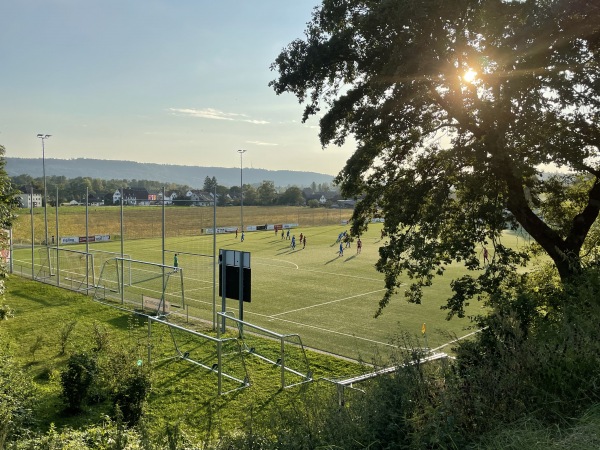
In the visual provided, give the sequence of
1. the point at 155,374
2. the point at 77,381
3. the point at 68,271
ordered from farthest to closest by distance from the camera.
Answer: the point at 68,271 < the point at 155,374 < the point at 77,381

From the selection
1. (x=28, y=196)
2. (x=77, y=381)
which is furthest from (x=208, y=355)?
(x=28, y=196)

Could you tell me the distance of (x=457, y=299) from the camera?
12.0 metres

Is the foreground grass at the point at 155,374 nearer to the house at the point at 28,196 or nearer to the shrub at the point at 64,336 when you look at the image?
the shrub at the point at 64,336

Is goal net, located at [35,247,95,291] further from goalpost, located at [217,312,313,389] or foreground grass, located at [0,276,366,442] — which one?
goalpost, located at [217,312,313,389]

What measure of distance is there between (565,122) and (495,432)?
876 cm

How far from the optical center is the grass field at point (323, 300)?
1769 centimetres

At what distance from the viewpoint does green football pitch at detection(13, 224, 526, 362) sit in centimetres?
1755

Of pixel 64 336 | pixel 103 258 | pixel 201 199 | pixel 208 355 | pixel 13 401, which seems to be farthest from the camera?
pixel 103 258

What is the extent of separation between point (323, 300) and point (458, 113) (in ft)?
46.2

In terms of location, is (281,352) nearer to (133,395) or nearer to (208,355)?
(208,355)

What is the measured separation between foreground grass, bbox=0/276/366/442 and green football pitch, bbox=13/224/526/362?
7.71 ft

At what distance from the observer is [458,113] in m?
12.3

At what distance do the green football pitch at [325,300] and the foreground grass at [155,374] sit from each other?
235cm

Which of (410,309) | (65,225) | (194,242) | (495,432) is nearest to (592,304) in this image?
(495,432)
